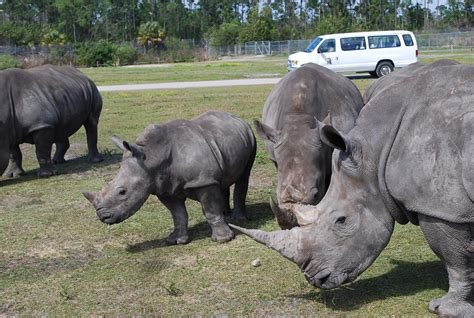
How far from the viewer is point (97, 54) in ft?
175

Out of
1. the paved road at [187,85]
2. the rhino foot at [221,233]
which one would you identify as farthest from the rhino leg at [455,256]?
the paved road at [187,85]

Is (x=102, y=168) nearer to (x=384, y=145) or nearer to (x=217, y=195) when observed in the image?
(x=217, y=195)

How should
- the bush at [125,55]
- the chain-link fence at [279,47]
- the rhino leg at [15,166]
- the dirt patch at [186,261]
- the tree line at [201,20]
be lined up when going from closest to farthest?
1. the dirt patch at [186,261]
2. the rhino leg at [15,166]
3. the chain-link fence at [279,47]
4. the bush at [125,55]
5. the tree line at [201,20]

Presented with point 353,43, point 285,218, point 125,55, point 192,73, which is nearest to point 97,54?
point 125,55

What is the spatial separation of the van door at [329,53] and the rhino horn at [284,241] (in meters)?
25.2

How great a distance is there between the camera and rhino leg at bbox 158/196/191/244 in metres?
7.43

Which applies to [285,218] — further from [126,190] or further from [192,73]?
[192,73]

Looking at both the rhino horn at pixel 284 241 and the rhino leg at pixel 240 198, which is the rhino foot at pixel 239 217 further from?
the rhino horn at pixel 284 241

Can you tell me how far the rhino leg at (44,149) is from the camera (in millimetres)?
11188

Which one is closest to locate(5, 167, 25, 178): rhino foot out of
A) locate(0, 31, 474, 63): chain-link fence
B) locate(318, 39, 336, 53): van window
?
locate(318, 39, 336, 53): van window

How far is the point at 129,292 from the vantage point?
609 cm

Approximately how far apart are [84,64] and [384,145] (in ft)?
163

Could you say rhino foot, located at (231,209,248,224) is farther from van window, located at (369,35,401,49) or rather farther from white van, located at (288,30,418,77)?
van window, located at (369,35,401,49)

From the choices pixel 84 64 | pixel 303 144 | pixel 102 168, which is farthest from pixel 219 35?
pixel 303 144
